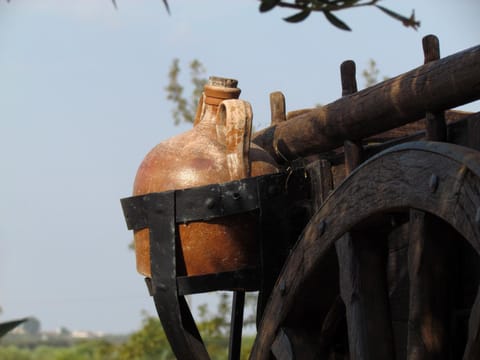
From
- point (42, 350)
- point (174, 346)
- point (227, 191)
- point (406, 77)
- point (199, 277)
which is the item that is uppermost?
point (406, 77)

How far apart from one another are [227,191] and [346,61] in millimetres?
623

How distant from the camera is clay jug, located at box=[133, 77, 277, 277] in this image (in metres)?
3.42

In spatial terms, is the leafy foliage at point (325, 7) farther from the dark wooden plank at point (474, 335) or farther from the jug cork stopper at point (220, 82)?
the jug cork stopper at point (220, 82)

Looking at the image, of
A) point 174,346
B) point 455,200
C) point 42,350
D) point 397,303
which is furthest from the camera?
point 42,350

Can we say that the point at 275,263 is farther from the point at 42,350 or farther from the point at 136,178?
the point at 42,350

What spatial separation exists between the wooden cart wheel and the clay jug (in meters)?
0.34

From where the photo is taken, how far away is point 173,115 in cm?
1375

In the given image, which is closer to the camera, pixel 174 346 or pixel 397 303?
pixel 397 303

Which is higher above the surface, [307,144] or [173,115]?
[173,115]

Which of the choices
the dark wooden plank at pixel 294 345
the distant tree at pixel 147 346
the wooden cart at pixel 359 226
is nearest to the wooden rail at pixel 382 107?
the wooden cart at pixel 359 226

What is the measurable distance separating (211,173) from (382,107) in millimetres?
761

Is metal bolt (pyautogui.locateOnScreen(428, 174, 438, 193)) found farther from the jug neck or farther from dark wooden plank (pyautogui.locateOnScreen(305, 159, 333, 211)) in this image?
the jug neck

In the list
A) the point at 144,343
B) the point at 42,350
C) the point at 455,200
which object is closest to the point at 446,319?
the point at 455,200

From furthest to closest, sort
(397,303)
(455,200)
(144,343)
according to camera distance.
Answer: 1. (144,343)
2. (397,303)
3. (455,200)
